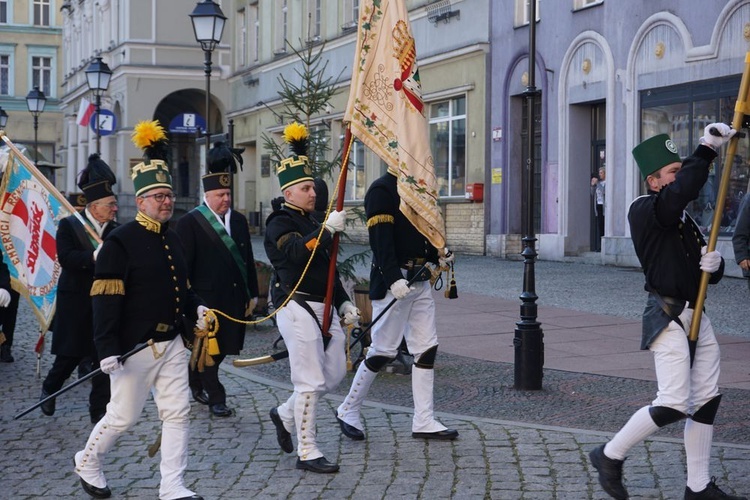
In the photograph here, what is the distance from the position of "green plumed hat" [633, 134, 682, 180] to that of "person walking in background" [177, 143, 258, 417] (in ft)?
12.3

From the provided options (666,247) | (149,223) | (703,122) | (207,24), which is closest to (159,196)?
(149,223)

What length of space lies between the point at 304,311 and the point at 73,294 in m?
2.63

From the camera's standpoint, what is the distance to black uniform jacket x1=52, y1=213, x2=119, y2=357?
29.6 feet

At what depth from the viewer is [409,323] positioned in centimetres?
817

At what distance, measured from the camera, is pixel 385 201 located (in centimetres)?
811

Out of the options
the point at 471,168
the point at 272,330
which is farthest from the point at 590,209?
the point at 272,330

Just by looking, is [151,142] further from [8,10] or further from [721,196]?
[8,10]

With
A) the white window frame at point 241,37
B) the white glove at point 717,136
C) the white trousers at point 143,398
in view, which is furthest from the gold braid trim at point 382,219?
the white window frame at point 241,37

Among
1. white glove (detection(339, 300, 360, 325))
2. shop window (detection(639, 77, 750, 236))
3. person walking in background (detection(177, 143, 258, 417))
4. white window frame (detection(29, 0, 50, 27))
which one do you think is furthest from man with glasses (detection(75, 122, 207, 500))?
white window frame (detection(29, 0, 50, 27))

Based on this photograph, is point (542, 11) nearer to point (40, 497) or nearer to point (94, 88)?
point (94, 88)

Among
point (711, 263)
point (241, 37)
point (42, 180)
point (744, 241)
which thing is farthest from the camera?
point (241, 37)

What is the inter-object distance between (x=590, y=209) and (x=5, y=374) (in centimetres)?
1487

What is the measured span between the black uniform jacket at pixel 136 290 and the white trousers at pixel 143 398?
10 centimetres

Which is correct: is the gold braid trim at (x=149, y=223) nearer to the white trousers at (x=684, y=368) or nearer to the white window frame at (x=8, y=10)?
the white trousers at (x=684, y=368)
